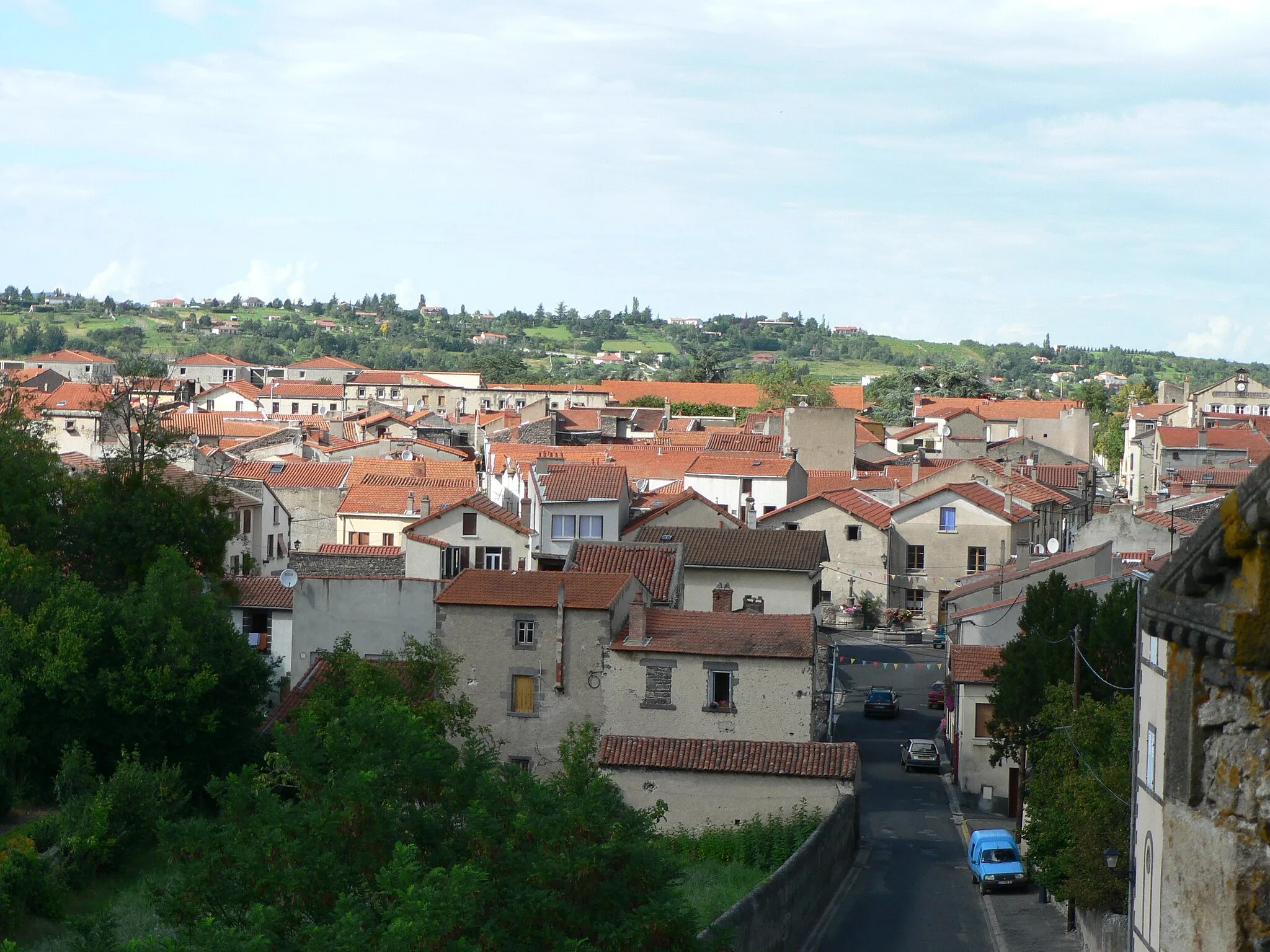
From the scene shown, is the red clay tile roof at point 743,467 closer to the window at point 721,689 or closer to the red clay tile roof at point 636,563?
the red clay tile roof at point 636,563

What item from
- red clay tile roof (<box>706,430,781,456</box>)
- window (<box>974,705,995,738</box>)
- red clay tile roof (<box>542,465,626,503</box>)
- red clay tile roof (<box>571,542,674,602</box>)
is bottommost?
window (<box>974,705,995,738</box>)

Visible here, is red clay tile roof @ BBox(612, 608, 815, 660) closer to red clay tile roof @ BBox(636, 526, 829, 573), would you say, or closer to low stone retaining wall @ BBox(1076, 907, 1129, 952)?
red clay tile roof @ BBox(636, 526, 829, 573)

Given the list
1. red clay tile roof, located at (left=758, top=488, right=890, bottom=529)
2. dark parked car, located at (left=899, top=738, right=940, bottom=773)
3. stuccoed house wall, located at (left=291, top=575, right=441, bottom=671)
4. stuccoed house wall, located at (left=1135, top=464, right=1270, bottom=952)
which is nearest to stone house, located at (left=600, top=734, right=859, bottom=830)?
stuccoed house wall, located at (left=291, top=575, right=441, bottom=671)

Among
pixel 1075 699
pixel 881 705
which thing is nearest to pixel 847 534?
pixel 881 705

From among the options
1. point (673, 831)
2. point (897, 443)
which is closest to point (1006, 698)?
point (673, 831)

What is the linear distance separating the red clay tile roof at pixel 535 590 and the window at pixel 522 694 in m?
1.84

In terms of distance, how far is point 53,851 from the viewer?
32.2 m

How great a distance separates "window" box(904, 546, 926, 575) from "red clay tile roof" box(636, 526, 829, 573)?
18.9 m

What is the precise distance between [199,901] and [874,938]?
13.4 m

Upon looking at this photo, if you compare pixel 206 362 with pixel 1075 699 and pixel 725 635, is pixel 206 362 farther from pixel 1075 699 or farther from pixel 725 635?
pixel 1075 699

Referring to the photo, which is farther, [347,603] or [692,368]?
[692,368]

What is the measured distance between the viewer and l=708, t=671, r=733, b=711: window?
36.1 m

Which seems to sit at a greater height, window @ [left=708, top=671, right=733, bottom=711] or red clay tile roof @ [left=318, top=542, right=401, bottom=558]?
red clay tile roof @ [left=318, top=542, right=401, bottom=558]

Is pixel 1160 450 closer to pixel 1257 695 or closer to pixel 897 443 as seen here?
pixel 897 443
